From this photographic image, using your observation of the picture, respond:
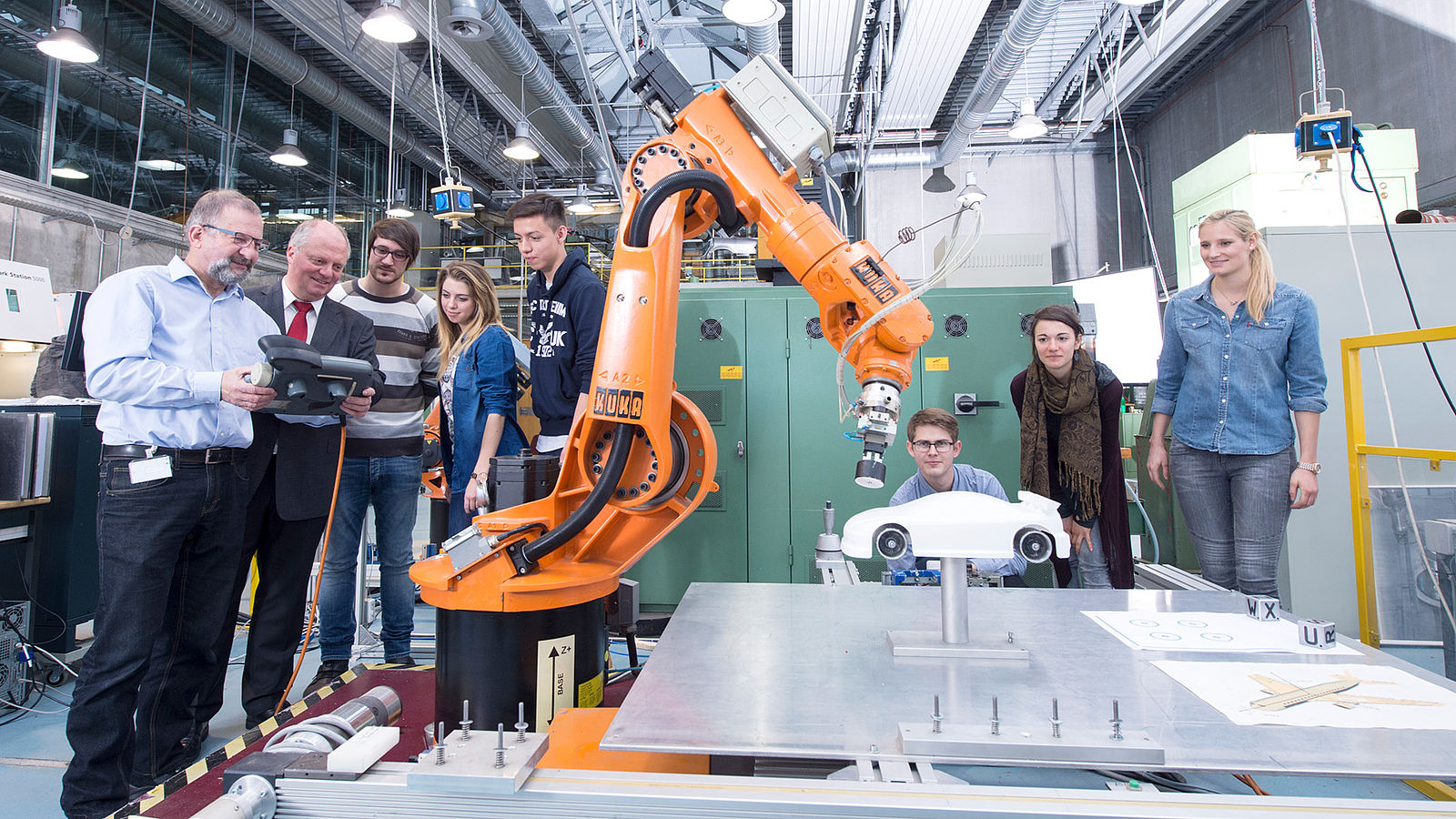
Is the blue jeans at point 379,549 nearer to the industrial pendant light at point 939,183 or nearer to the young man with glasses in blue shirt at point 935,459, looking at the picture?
the young man with glasses in blue shirt at point 935,459

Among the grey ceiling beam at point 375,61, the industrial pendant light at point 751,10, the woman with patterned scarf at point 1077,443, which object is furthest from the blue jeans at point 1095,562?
the grey ceiling beam at point 375,61

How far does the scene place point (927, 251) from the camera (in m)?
8.46

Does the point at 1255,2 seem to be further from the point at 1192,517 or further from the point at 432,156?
the point at 432,156

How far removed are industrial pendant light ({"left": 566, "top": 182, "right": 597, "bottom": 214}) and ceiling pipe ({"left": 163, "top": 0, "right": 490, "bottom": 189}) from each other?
2.30m

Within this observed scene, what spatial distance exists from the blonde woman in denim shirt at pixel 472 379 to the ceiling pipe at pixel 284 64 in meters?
5.65

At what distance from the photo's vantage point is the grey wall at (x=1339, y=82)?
A: 5.01 metres

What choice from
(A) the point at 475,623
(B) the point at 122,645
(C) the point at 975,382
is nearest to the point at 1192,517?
(C) the point at 975,382

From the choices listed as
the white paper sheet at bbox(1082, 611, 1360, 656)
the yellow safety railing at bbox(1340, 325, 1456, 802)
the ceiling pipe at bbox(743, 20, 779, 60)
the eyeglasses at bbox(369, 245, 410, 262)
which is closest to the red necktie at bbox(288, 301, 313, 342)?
the eyeglasses at bbox(369, 245, 410, 262)

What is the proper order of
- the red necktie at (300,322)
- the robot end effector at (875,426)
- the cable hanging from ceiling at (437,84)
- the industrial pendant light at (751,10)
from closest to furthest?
the robot end effector at (875,426) < the red necktie at (300,322) < the cable hanging from ceiling at (437,84) < the industrial pendant light at (751,10)

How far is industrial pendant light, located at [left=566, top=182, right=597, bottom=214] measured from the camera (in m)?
9.34

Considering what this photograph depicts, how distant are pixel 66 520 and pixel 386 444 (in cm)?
181

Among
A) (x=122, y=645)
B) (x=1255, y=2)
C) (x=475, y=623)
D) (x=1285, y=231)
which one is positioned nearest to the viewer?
(x=475, y=623)

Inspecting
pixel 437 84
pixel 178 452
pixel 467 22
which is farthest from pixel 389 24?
pixel 178 452

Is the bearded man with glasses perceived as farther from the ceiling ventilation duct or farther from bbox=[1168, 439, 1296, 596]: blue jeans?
the ceiling ventilation duct
